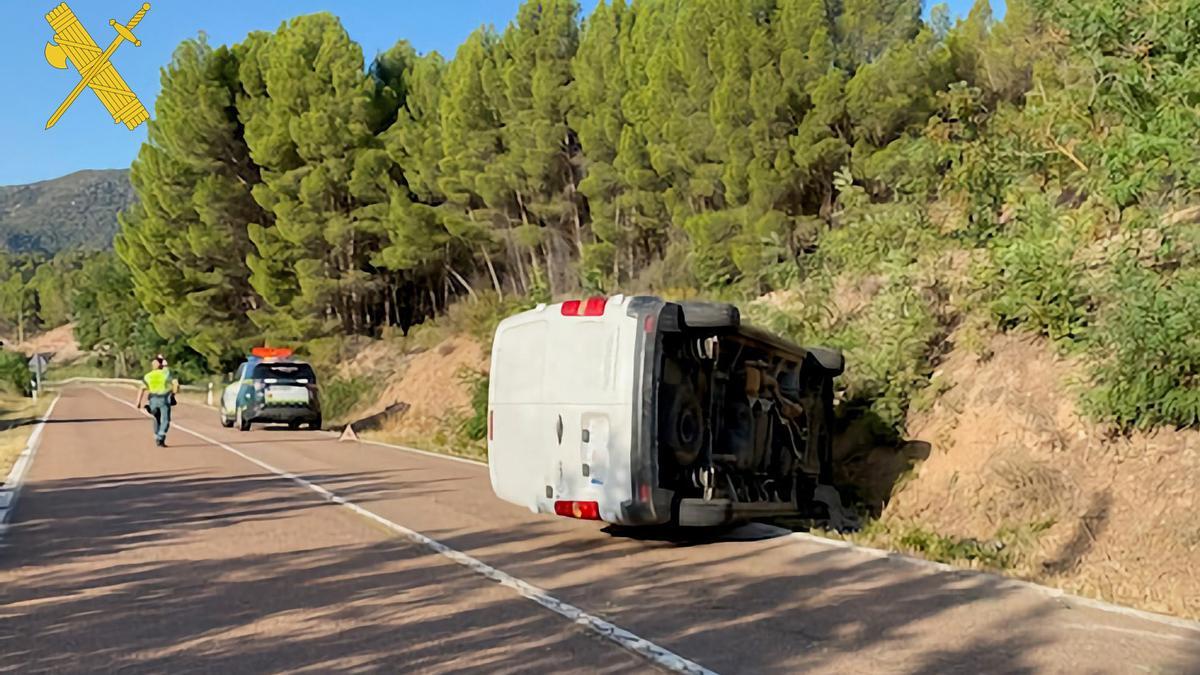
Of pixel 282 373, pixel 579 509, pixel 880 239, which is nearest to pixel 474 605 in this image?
pixel 579 509

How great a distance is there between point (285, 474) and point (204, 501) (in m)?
3.11

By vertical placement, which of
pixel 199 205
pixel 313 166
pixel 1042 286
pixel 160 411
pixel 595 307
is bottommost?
pixel 160 411

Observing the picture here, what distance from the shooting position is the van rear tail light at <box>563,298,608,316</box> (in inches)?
366

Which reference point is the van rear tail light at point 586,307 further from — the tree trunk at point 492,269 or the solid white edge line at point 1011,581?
the tree trunk at point 492,269

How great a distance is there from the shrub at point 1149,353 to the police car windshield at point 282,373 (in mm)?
21021

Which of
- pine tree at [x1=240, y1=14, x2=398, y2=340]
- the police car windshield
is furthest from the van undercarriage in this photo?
pine tree at [x1=240, y1=14, x2=398, y2=340]

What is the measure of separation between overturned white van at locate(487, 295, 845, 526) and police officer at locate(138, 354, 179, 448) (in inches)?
484

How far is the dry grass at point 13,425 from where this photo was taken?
20.9m

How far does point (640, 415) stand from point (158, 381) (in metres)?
14.8

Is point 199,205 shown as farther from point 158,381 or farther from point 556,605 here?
point 556,605

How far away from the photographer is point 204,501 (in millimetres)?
13250

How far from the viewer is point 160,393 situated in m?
21.1

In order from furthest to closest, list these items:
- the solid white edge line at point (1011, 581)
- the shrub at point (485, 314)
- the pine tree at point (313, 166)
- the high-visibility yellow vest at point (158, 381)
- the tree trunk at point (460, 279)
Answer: the tree trunk at point (460, 279) < the pine tree at point (313, 166) < the shrub at point (485, 314) < the high-visibility yellow vest at point (158, 381) < the solid white edge line at point (1011, 581)

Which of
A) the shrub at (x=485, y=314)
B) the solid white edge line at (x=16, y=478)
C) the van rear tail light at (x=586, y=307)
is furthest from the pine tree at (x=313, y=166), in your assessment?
the van rear tail light at (x=586, y=307)
